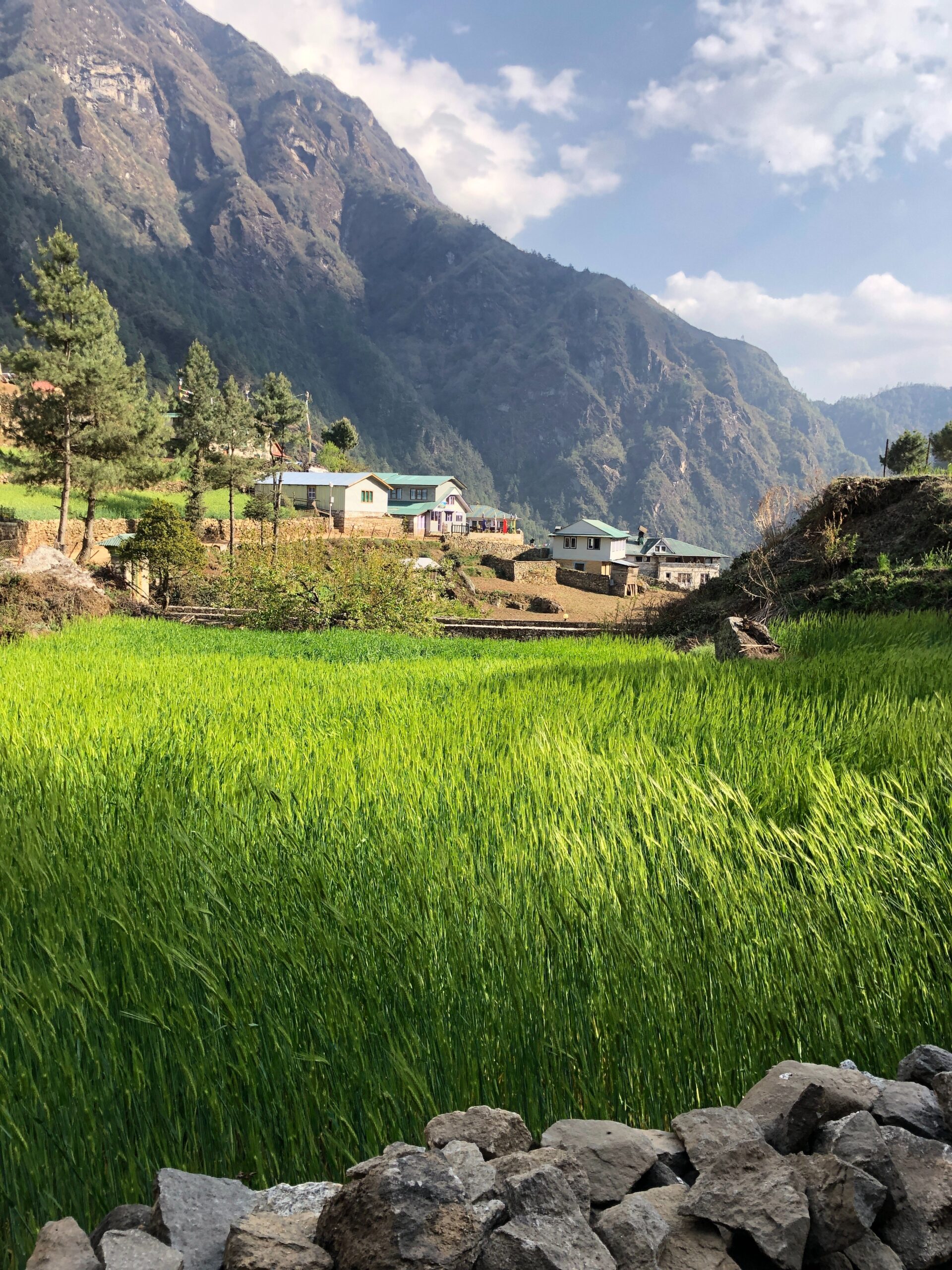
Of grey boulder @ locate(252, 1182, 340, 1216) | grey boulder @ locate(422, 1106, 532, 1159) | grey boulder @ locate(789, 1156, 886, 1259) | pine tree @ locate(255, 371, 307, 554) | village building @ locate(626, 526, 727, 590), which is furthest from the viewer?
village building @ locate(626, 526, 727, 590)

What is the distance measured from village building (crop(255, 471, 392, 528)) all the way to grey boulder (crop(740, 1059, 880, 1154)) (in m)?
62.5

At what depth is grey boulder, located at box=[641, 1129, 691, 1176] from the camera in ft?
4.75

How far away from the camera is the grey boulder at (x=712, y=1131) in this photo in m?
1.40

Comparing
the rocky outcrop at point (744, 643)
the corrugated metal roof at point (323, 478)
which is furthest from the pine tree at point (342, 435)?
the rocky outcrop at point (744, 643)

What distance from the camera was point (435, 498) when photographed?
82.8 m

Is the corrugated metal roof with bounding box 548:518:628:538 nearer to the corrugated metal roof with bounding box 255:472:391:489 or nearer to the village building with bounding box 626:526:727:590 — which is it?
the village building with bounding box 626:526:727:590

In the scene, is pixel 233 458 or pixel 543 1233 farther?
pixel 233 458

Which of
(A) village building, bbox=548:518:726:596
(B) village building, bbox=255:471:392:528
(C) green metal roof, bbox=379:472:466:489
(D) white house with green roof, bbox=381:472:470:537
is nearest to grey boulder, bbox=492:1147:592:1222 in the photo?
(A) village building, bbox=548:518:726:596

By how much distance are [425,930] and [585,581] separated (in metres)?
47.1

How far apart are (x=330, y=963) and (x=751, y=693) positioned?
486 centimetres

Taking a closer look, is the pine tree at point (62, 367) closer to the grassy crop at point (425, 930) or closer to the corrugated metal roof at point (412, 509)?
the grassy crop at point (425, 930)

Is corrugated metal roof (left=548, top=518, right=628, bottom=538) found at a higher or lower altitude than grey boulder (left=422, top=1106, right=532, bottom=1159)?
higher

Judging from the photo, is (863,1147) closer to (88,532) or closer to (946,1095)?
(946,1095)

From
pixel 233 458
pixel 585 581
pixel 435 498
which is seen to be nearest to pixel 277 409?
pixel 233 458
